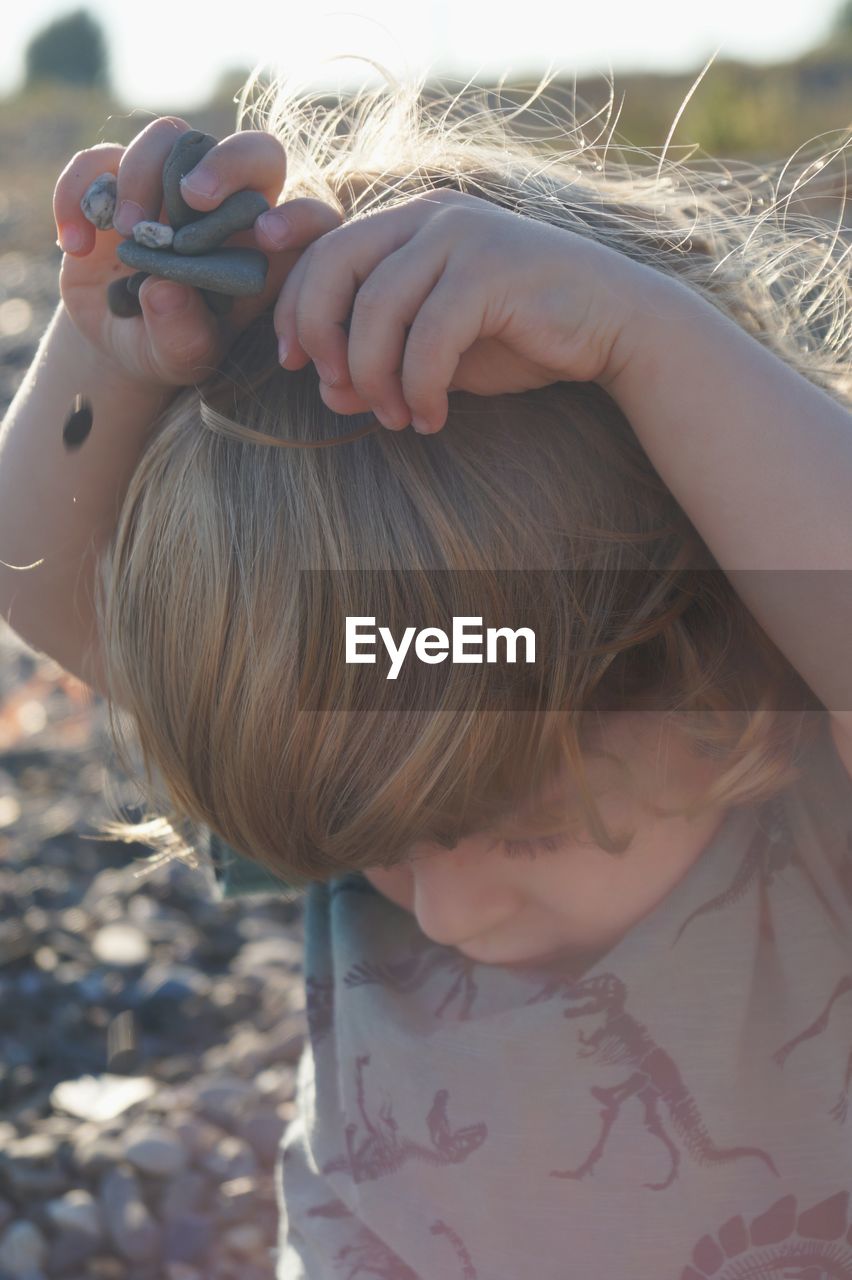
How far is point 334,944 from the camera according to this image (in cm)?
163

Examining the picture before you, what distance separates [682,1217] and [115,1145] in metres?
0.94

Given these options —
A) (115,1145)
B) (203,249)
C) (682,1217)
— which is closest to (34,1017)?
(115,1145)

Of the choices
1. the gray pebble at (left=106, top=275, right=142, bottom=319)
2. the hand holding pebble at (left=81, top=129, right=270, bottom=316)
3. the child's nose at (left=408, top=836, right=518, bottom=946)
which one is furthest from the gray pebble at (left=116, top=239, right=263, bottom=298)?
the child's nose at (left=408, top=836, right=518, bottom=946)

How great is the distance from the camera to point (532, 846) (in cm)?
130

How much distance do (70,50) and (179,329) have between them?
3772 centimetres

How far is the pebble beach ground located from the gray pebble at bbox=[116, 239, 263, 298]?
0.89 m

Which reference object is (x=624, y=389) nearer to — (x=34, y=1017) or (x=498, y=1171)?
(x=498, y=1171)

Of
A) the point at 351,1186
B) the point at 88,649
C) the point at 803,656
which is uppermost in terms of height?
the point at 803,656

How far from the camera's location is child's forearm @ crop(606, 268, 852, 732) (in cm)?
104

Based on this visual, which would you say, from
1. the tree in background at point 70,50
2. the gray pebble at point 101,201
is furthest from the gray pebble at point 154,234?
the tree in background at point 70,50

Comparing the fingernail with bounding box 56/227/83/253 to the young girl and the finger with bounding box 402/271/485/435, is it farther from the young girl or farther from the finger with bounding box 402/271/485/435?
the finger with bounding box 402/271/485/435

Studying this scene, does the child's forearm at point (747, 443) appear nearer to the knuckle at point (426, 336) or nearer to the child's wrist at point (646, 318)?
the child's wrist at point (646, 318)

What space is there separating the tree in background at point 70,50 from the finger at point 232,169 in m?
36.3

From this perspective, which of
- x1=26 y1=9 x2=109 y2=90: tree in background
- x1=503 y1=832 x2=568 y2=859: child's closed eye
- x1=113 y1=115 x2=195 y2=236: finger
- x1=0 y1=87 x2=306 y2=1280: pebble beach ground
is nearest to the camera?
x1=113 y1=115 x2=195 y2=236: finger
